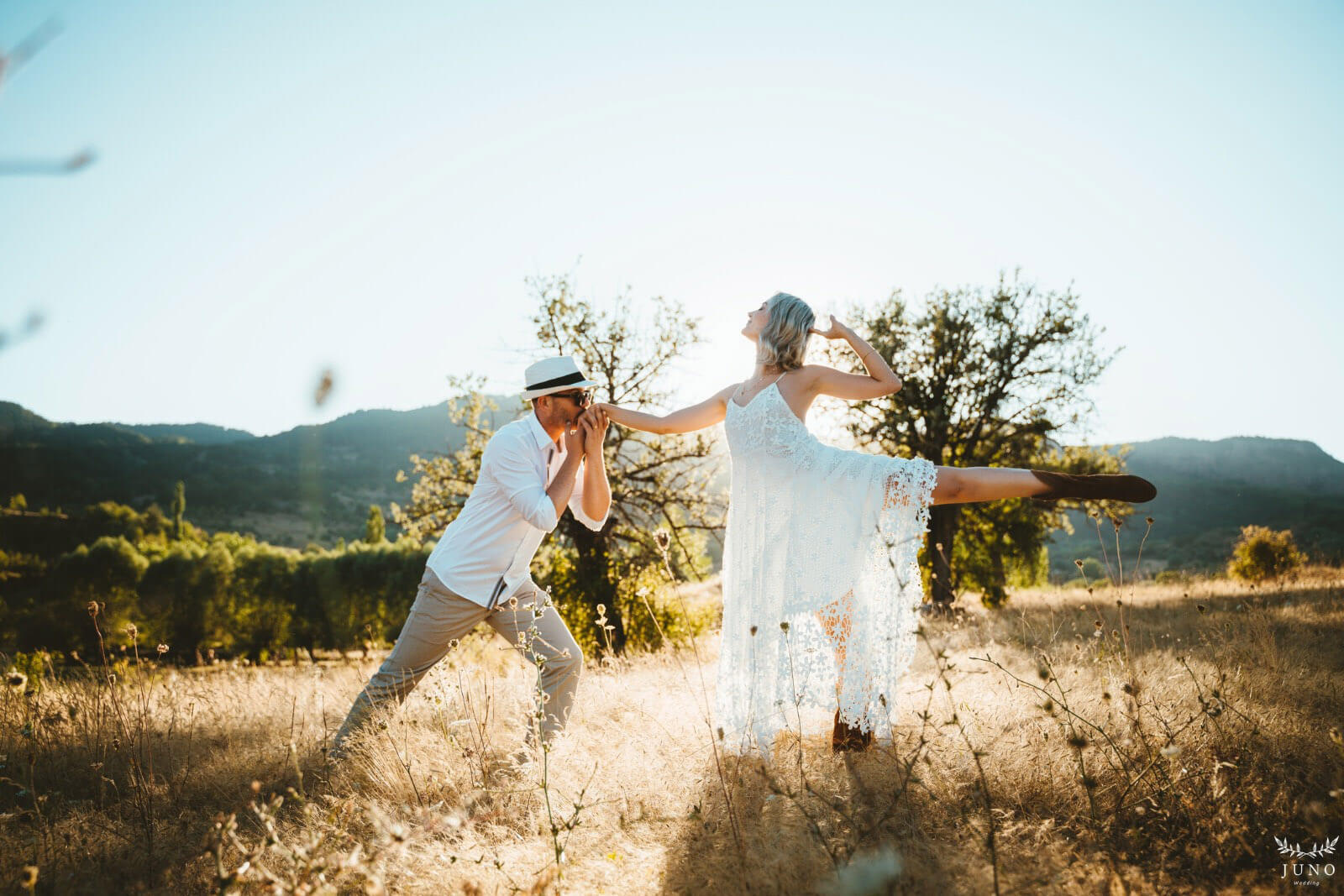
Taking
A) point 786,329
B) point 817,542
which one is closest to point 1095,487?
point 817,542

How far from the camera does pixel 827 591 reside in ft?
12.3

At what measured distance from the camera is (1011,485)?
361 centimetres

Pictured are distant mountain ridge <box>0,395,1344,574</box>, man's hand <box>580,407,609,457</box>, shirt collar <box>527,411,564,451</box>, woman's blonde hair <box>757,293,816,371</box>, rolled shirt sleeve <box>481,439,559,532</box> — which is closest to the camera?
rolled shirt sleeve <box>481,439,559,532</box>

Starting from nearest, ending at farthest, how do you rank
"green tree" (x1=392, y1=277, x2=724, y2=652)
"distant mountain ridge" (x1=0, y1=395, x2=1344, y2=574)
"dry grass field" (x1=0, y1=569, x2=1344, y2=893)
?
1. "dry grass field" (x1=0, y1=569, x2=1344, y2=893)
2. "green tree" (x1=392, y1=277, x2=724, y2=652)
3. "distant mountain ridge" (x1=0, y1=395, x2=1344, y2=574)

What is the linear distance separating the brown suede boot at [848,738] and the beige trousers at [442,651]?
151 cm

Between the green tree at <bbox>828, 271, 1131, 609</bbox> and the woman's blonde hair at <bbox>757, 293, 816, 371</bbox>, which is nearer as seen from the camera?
the woman's blonde hair at <bbox>757, 293, 816, 371</bbox>

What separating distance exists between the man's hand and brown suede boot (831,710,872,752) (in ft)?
6.93

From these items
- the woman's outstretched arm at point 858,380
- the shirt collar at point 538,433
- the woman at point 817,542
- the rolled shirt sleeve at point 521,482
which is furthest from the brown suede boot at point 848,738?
the shirt collar at point 538,433

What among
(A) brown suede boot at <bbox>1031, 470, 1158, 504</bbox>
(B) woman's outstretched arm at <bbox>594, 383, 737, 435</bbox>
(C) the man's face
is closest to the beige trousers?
(C) the man's face

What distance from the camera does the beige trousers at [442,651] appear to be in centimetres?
398

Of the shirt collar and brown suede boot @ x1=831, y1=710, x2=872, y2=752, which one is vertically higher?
the shirt collar

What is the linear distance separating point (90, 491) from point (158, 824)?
71.4 m

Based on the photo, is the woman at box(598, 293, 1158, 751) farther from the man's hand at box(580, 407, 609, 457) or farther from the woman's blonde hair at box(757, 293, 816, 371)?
the man's hand at box(580, 407, 609, 457)

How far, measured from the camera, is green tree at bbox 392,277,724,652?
1218 centimetres
